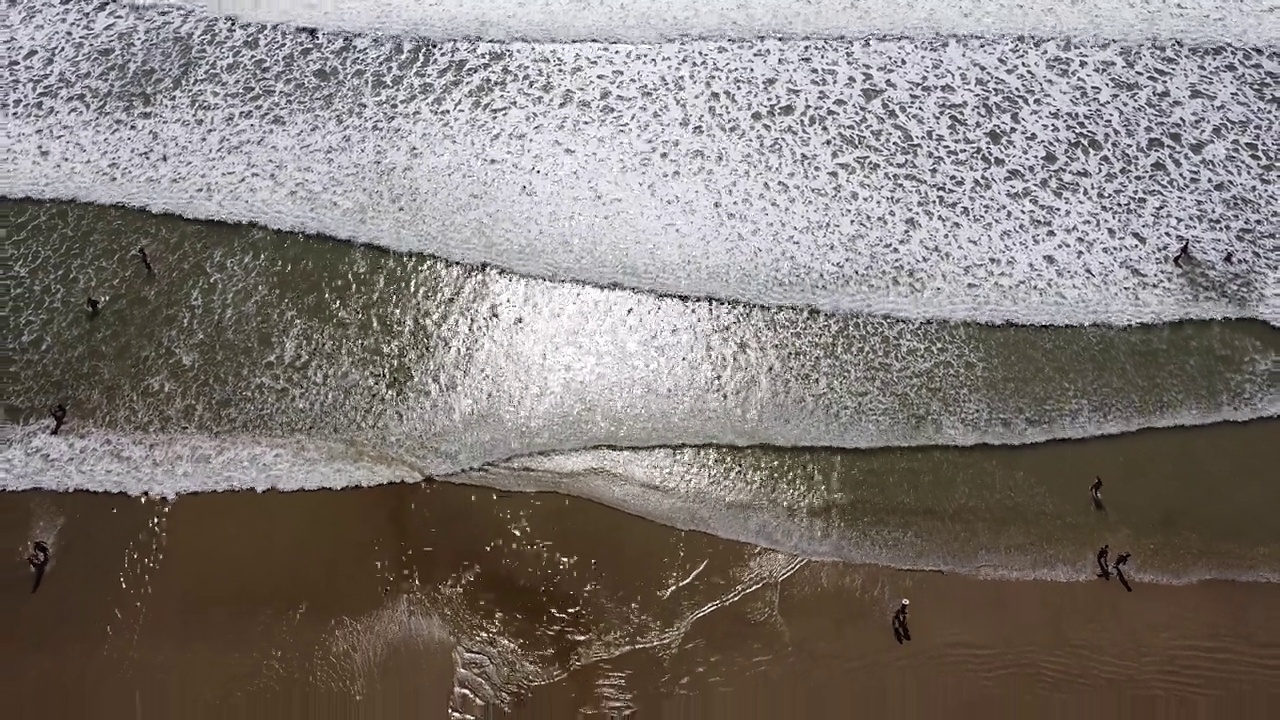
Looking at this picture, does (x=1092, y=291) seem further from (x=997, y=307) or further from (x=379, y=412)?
(x=379, y=412)

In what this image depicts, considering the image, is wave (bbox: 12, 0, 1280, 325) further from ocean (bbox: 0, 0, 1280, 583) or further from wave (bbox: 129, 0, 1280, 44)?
wave (bbox: 129, 0, 1280, 44)

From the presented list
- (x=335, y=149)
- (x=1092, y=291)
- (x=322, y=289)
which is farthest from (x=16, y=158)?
(x=1092, y=291)

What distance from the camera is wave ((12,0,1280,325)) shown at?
6.31 m

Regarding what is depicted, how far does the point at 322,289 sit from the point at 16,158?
3.26 metres

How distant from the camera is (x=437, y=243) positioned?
253 inches

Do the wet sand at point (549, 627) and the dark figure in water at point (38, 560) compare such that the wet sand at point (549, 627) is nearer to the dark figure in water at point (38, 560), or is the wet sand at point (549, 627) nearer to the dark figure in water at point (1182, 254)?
the dark figure in water at point (38, 560)

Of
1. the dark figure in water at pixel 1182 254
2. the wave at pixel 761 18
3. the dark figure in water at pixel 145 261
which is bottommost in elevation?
the dark figure in water at pixel 145 261

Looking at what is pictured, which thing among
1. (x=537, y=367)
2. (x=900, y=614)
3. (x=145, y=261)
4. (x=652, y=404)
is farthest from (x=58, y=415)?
(x=900, y=614)

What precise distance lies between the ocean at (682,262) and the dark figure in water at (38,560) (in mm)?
413

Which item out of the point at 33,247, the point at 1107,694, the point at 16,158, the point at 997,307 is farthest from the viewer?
the point at 16,158

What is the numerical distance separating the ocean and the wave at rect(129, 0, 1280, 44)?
4 centimetres

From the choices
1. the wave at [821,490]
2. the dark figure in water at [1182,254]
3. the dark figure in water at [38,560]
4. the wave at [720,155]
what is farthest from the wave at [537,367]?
the dark figure in water at [38,560]

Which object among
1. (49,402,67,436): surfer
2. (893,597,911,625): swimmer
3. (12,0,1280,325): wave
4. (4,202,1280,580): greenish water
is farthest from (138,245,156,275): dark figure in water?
(893,597,911,625): swimmer

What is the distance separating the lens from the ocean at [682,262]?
5453 mm
